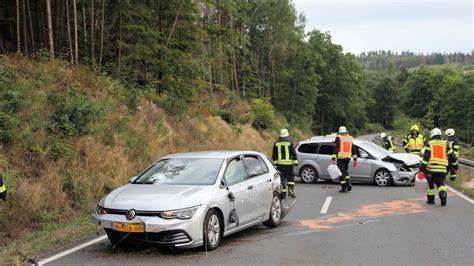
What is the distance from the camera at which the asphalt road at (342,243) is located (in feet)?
21.9

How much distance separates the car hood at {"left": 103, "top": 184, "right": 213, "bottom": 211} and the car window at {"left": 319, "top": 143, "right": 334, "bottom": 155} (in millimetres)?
11139

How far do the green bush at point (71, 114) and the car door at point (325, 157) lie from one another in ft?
27.1

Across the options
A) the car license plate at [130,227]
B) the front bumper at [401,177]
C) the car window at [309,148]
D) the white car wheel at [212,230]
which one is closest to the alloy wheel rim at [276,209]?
the white car wheel at [212,230]

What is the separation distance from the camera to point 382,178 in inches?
659

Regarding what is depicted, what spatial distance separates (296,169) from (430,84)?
3568 inches

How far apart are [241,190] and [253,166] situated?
3.50 ft

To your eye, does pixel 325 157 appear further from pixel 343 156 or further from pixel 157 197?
pixel 157 197

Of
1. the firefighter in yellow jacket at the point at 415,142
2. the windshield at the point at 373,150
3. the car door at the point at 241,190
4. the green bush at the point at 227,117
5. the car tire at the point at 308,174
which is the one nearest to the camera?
the car door at the point at 241,190

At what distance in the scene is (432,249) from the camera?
7328 mm

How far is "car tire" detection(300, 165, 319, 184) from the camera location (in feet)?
59.2

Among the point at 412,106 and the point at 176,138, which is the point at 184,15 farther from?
the point at 412,106

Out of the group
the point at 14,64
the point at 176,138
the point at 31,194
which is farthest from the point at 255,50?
the point at 31,194

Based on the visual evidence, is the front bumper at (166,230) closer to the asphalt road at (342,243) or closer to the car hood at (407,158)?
the asphalt road at (342,243)

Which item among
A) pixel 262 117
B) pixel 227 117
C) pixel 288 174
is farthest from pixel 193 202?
pixel 262 117
